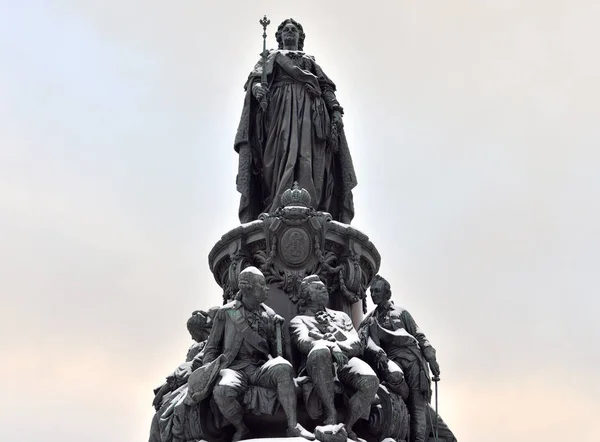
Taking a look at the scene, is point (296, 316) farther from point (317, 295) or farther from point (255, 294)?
point (255, 294)

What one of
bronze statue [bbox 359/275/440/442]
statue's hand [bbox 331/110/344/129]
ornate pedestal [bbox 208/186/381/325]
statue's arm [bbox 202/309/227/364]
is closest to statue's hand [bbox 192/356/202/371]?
statue's arm [bbox 202/309/227/364]

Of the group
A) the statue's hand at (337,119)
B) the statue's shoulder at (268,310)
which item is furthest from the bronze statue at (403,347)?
the statue's hand at (337,119)

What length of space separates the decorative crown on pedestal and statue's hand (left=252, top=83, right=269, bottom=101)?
232 cm

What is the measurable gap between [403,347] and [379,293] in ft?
2.90

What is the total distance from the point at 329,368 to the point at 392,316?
91.0 inches

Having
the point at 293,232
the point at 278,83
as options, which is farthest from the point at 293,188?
the point at 278,83

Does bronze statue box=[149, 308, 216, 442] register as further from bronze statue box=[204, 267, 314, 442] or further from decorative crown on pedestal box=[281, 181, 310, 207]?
decorative crown on pedestal box=[281, 181, 310, 207]

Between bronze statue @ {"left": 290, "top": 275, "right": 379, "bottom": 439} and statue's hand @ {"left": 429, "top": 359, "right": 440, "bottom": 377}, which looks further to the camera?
statue's hand @ {"left": 429, "top": 359, "right": 440, "bottom": 377}

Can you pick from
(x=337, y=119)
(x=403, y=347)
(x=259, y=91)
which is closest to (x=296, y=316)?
(x=403, y=347)

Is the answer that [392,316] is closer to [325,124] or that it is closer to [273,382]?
[273,382]

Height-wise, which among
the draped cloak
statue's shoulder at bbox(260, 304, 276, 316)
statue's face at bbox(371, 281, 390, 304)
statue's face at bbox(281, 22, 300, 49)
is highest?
statue's face at bbox(281, 22, 300, 49)

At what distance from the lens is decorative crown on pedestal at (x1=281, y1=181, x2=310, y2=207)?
59.6ft

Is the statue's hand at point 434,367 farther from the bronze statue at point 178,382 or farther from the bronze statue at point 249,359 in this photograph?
the bronze statue at point 178,382

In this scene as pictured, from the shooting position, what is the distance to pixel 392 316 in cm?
1758
